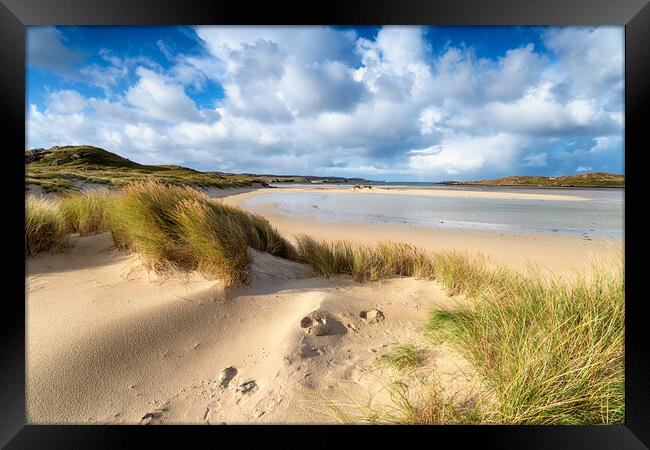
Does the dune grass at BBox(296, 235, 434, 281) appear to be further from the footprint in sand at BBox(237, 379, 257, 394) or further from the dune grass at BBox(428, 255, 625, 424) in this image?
the footprint in sand at BBox(237, 379, 257, 394)

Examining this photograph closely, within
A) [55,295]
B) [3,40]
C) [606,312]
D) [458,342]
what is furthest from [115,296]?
[606,312]

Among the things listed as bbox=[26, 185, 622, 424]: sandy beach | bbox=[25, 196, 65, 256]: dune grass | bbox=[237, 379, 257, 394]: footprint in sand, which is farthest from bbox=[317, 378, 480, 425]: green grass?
bbox=[25, 196, 65, 256]: dune grass

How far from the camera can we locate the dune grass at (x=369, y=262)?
425 centimetres

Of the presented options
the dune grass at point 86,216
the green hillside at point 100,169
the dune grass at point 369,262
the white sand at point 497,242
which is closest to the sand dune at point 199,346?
the dune grass at point 369,262

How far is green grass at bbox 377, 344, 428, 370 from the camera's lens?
6.86 ft

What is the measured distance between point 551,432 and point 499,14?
2.37 m

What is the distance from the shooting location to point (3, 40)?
1.68 m

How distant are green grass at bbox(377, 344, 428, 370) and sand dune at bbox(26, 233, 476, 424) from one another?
0.29 feet

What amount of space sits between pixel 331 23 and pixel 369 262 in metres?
3.23

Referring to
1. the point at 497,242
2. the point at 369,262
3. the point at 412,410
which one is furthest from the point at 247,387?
the point at 497,242

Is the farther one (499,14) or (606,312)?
(606,312)

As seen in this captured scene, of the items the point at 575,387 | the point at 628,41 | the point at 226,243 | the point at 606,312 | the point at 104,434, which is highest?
the point at 628,41

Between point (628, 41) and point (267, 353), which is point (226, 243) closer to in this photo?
point (267, 353)

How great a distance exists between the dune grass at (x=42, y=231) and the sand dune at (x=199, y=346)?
1.25 feet
